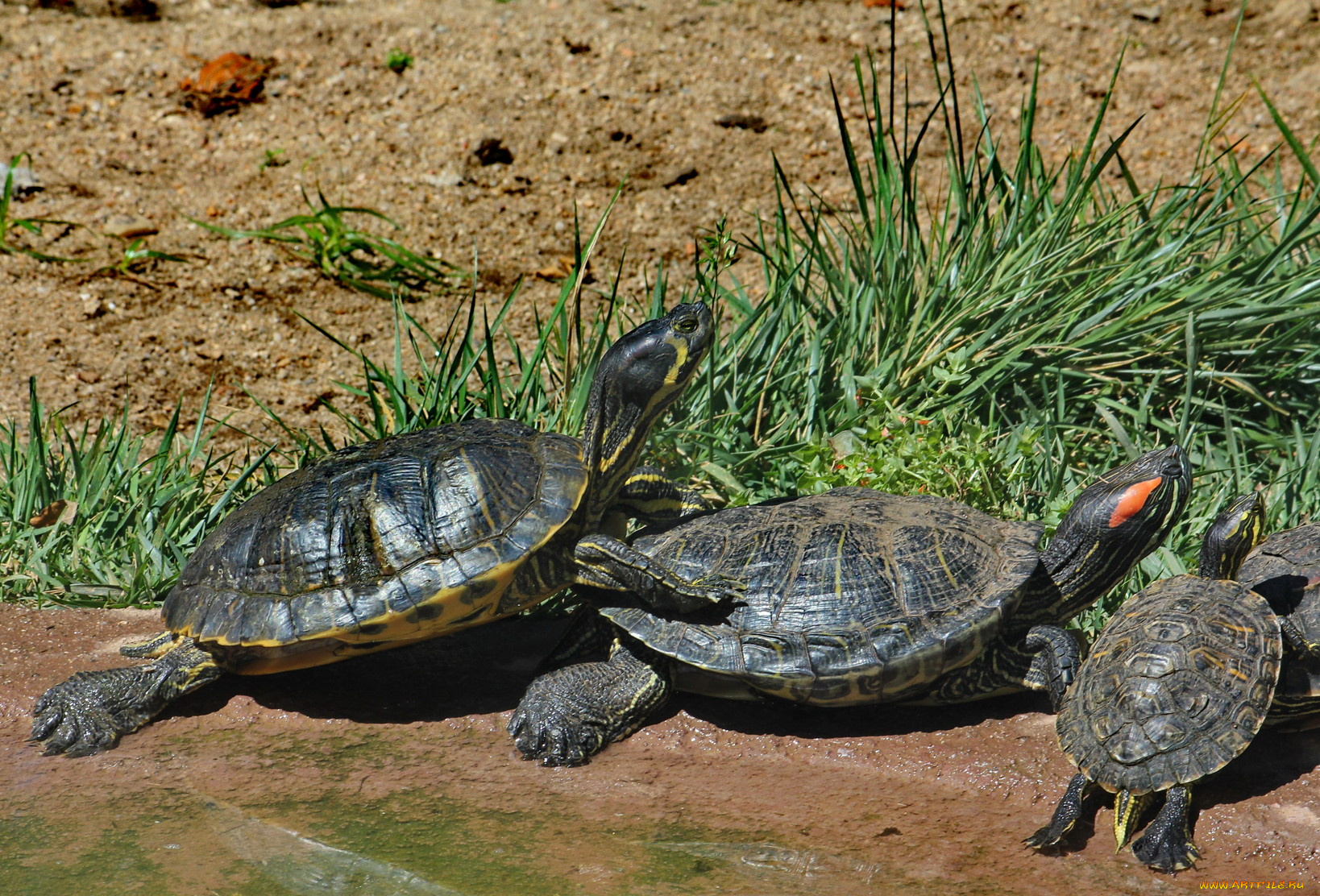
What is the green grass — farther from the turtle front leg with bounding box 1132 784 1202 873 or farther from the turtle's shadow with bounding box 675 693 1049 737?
the turtle front leg with bounding box 1132 784 1202 873

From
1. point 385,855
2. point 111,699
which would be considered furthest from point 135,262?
point 385,855

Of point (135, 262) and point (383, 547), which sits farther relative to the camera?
point (135, 262)

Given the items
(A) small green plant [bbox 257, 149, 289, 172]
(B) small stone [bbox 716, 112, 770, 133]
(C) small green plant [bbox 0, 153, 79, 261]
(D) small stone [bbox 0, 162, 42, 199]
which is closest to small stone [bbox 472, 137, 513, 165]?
(A) small green plant [bbox 257, 149, 289, 172]

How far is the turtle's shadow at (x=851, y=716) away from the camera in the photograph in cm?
313

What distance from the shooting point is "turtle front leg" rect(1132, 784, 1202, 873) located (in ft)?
8.26

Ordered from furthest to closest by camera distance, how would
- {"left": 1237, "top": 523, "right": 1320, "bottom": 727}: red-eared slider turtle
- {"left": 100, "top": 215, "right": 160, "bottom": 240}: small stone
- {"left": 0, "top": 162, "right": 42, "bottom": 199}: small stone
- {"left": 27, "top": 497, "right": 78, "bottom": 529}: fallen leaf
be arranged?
{"left": 0, "top": 162, "right": 42, "bottom": 199}: small stone → {"left": 100, "top": 215, "right": 160, "bottom": 240}: small stone → {"left": 27, "top": 497, "right": 78, "bottom": 529}: fallen leaf → {"left": 1237, "top": 523, "right": 1320, "bottom": 727}: red-eared slider turtle

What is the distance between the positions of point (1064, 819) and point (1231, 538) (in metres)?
0.97

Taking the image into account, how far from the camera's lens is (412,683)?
3447 mm

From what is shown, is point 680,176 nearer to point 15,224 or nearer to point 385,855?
point 15,224

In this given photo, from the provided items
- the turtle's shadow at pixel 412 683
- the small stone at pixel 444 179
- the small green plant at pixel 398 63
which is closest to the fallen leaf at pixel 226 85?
the small green plant at pixel 398 63

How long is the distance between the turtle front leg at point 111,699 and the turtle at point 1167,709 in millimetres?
2351

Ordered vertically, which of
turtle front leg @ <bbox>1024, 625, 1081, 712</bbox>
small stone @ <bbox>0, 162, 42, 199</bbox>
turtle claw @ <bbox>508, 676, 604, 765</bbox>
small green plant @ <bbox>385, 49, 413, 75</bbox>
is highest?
small green plant @ <bbox>385, 49, 413, 75</bbox>

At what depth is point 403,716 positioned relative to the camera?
325cm

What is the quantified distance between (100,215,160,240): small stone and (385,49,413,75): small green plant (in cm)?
189
